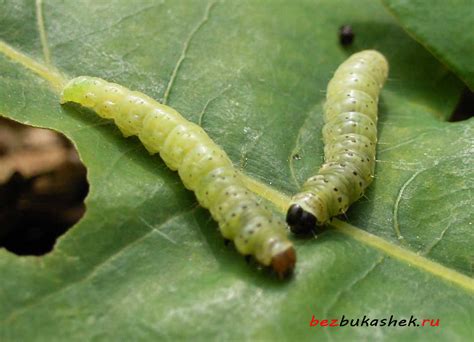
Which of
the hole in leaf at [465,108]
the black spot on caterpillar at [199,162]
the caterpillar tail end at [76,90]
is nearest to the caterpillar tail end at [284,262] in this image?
the black spot on caterpillar at [199,162]

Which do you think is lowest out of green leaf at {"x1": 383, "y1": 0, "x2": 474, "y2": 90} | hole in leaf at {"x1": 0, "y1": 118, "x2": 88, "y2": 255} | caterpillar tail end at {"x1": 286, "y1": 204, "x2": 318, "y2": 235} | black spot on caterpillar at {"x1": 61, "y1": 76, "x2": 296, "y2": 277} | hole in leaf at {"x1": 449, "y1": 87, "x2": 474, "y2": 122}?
hole in leaf at {"x1": 0, "y1": 118, "x2": 88, "y2": 255}

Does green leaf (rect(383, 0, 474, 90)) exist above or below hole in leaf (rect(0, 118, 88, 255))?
above

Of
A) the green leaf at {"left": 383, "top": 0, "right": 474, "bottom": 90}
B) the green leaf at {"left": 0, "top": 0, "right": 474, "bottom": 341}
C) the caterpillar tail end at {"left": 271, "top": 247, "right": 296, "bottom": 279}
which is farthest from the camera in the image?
the green leaf at {"left": 383, "top": 0, "right": 474, "bottom": 90}

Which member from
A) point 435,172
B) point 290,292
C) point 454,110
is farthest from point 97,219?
point 454,110

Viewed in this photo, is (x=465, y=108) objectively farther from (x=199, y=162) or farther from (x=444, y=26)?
(x=199, y=162)

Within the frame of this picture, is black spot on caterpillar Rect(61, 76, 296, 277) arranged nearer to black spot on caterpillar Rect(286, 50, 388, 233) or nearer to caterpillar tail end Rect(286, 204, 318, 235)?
caterpillar tail end Rect(286, 204, 318, 235)

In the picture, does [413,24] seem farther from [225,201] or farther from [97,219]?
[97,219]

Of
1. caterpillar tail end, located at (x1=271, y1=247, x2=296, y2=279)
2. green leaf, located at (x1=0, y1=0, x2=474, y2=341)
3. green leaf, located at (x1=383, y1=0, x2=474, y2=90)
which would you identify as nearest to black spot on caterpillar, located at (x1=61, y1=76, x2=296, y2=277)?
caterpillar tail end, located at (x1=271, y1=247, x2=296, y2=279)
